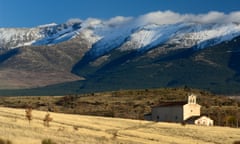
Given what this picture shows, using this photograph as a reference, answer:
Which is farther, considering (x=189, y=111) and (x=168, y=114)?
(x=168, y=114)

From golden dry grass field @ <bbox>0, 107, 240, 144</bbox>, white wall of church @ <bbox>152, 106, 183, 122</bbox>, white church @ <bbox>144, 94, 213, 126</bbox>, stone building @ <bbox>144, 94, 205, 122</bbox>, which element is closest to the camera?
golden dry grass field @ <bbox>0, 107, 240, 144</bbox>

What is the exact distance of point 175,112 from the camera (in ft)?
353

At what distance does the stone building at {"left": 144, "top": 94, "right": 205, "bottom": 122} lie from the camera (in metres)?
106

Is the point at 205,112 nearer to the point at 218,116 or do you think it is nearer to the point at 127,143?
the point at 218,116

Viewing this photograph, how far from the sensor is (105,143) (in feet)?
144

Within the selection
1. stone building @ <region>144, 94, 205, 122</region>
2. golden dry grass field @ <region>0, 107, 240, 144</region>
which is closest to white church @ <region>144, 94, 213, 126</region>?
stone building @ <region>144, 94, 205, 122</region>

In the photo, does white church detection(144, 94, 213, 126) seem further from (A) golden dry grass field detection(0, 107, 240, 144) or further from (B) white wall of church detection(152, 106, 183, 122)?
(A) golden dry grass field detection(0, 107, 240, 144)

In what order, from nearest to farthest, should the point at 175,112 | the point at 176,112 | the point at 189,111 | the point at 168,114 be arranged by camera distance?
the point at 189,111 < the point at 176,112 < the point at 175,112 < the point at 168,114

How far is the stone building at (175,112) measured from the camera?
349 feet

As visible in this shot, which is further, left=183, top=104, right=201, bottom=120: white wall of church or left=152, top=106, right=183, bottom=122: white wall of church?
left=152, top=106, right=183, bottom=122: white wall of church

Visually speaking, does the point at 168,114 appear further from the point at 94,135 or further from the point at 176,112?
the point at 94,135

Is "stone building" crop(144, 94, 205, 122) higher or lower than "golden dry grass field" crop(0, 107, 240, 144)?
higher

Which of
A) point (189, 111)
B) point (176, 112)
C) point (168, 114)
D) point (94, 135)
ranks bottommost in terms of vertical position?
point (94, 135)

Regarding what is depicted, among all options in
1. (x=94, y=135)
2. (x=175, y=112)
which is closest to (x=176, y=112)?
(x=175, y=112)
